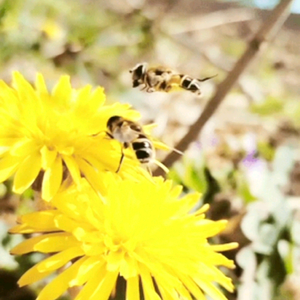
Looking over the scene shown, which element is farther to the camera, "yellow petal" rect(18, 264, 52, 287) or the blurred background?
the blurred background

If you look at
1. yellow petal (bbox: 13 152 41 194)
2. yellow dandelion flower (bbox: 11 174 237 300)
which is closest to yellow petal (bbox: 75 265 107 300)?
yellow dandelion flower (bbox: 11 174 237 300)

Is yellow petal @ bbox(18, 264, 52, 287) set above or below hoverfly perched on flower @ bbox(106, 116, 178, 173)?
below

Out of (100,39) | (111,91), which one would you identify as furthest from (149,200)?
(100,39)

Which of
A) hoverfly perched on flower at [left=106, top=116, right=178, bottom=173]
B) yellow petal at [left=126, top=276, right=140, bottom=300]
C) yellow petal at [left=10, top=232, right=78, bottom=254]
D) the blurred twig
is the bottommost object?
yellow petal at [left=126, top=276, right=140, bottom=300]

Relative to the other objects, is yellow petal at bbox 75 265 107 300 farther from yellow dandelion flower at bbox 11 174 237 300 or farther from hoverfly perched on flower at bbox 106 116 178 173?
hoverfly perched on flower at bbox 106 116 178 173

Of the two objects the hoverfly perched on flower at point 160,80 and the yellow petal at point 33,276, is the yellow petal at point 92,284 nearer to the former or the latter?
the yellow petal at point 33,276

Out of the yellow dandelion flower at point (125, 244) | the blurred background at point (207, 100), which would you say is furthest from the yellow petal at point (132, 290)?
the blurred background at point (207, 100)

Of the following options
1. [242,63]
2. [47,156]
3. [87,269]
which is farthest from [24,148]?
[242,63]
